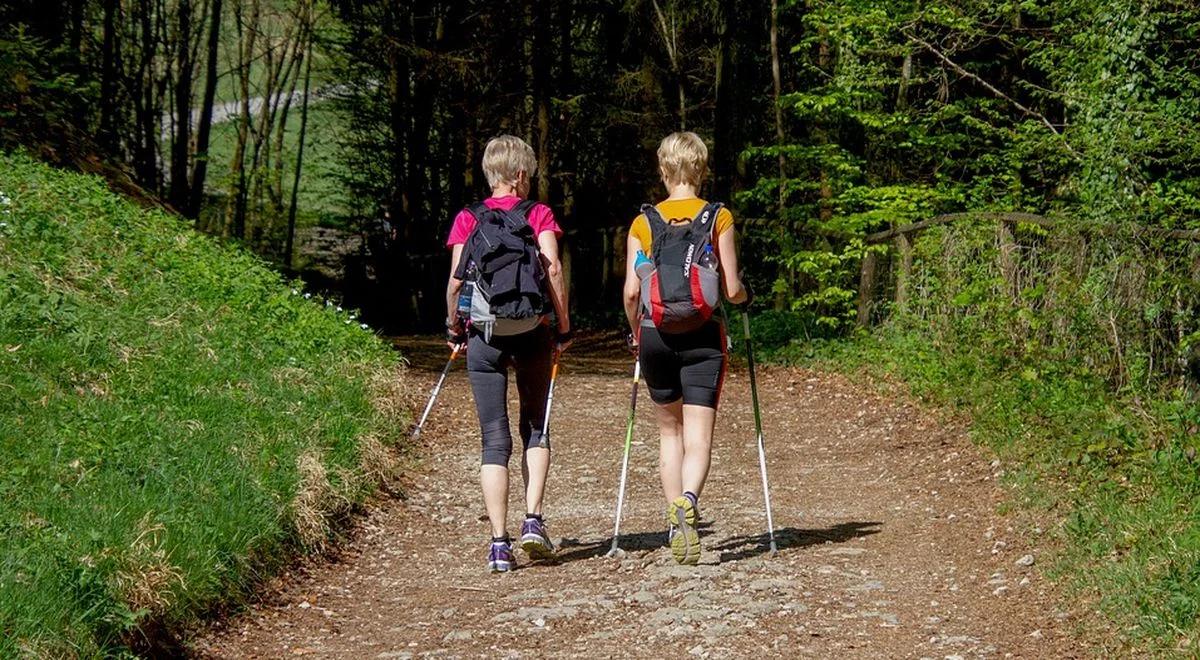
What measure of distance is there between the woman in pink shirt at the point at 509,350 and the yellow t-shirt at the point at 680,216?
16.3 inches

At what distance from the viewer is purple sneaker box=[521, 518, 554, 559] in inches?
262

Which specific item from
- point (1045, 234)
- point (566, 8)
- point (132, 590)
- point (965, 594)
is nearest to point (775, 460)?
point (1045, 234)

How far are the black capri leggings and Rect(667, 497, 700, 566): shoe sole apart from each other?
2.64 feet

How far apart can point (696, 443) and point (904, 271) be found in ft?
24.8

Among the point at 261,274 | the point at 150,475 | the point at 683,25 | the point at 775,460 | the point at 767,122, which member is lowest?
the point at 775,460

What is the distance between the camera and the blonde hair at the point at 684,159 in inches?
251

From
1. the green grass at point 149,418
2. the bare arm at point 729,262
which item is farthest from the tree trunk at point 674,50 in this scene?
the bare arm at point 729,262

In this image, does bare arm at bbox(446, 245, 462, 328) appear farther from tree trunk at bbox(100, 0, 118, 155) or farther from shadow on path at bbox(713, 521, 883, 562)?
tree trunk at bbox(100, 0, 118, 155)

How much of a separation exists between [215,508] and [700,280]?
8.06 feet

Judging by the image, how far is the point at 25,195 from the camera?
1127cm

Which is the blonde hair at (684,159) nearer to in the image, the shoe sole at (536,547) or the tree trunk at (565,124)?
the shoe sole at (536,547)

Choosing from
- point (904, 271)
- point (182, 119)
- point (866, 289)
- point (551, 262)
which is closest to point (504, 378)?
point (551, 262)

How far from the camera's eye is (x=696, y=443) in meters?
6.47

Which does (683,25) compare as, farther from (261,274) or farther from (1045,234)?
(1045,234)
